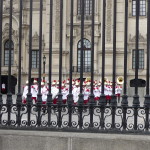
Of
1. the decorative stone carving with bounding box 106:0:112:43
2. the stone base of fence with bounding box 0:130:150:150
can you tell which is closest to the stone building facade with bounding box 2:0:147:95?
the decorative stone carving with bounding box 106:0:112:43

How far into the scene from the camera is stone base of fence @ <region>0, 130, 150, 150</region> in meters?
6.80

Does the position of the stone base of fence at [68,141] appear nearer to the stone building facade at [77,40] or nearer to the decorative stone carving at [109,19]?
the stone building facade at [77,40]

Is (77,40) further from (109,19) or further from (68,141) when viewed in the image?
(68,141)

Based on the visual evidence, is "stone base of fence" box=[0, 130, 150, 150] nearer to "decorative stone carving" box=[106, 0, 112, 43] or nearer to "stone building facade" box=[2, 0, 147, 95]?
"stone building facade" box=[2, 0, 147, 95]

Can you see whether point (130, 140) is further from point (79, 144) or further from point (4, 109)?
point (4, 109)

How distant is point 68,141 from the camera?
22.7 ft

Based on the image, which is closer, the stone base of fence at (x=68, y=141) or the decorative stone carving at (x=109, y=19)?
the stone base of fence at (x=68, y=141)

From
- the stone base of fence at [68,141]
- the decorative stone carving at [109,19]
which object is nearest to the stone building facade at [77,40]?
the decorative stone carving at [109,19]

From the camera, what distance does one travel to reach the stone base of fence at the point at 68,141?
6.80 metres

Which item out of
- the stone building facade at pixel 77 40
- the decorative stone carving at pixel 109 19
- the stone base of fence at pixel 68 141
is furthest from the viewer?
the decorative stone carving at pixel 109 19

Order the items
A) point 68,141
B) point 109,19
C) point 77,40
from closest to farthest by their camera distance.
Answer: point 68,141, point 77,40, point 109,19

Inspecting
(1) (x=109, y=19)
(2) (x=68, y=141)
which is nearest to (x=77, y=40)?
(1) (x=109, y=19)

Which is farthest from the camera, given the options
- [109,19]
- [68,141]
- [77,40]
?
[109,19]

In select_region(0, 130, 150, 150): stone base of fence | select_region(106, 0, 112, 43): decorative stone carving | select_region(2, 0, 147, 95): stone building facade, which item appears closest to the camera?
select_region(0, 130, 150, 150): stone base of fence
